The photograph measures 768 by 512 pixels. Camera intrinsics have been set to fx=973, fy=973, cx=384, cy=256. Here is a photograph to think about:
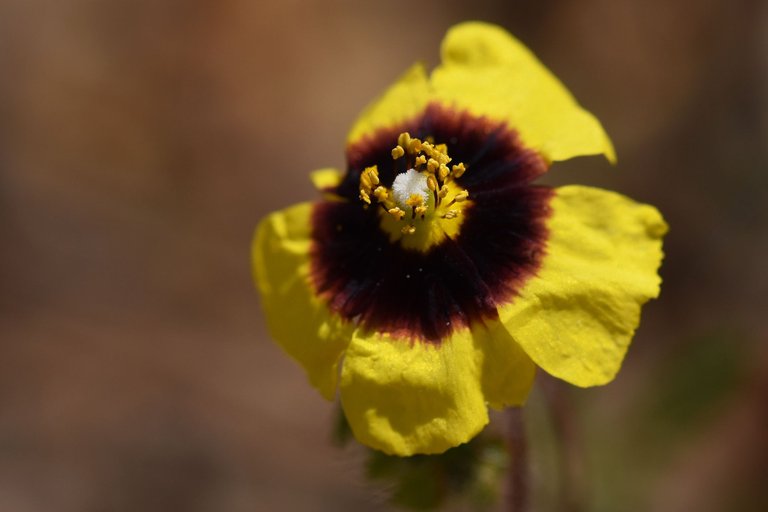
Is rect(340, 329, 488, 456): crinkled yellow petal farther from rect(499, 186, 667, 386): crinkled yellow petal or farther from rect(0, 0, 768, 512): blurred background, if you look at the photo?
rect(0, 0, 768, 512): blurred background

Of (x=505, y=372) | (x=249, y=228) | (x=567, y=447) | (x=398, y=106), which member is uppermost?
(x=398, y=106)

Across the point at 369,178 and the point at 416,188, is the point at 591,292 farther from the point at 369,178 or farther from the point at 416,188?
the point at 369,178

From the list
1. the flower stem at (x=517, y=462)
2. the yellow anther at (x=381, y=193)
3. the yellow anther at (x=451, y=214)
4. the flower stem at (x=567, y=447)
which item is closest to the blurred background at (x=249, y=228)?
the flower stem at (x=567, y=447)

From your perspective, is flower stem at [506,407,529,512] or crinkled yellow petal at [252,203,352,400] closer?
crinkled yellow petal at [252,203,352,400]

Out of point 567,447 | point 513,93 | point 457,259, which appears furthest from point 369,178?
point 567,447

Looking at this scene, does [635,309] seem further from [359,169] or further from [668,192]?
[668,192]

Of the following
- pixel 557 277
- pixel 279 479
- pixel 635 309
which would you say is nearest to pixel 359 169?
pixel 557 277

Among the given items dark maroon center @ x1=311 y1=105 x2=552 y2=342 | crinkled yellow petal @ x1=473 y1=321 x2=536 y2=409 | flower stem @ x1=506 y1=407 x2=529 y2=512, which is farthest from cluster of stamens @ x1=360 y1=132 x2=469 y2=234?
flower stem @ x1=506 y1=407 x2=529 y2=512
